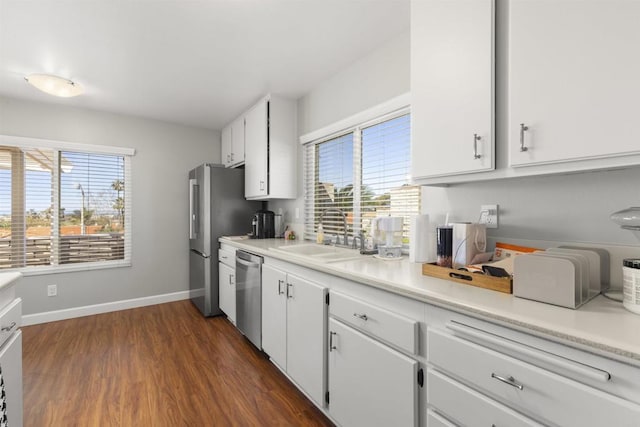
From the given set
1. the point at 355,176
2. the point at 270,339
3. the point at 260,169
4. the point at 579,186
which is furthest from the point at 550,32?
the point at 260,169

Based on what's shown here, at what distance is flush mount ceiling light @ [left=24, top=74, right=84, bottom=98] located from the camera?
2.49 m

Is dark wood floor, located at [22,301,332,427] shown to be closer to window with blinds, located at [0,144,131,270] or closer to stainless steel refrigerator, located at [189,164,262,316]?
stainless steel refrigerator, located at [189,164,262,316]

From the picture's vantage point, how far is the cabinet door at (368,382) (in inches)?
46.5

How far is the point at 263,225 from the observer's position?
3.38m

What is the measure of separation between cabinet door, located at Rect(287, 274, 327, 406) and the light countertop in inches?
15.2

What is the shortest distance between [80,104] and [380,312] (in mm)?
3974

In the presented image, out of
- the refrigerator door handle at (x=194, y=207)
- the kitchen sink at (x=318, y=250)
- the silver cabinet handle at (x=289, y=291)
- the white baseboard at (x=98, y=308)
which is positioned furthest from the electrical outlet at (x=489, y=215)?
the white baseboard at (x=98, y=308)

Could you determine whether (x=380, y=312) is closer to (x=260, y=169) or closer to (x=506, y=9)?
(x=506, y=9)

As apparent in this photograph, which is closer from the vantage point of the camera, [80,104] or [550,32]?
[550,32]

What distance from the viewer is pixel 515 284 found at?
103cm

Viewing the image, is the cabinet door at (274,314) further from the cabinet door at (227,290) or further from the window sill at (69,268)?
the window sill at (69,268)

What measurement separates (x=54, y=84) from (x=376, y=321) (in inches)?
129

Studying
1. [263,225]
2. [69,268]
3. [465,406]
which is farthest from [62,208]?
[465,406]

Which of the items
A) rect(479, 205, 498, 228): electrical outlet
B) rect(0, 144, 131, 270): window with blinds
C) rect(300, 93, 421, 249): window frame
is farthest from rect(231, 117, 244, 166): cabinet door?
rect(479, 205, 498, 228): electrical outlet
